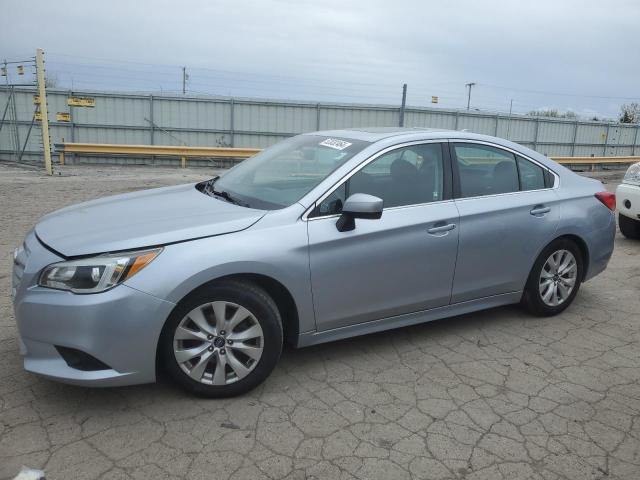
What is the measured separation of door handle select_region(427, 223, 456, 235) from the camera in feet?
12.9

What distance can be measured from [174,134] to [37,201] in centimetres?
1018

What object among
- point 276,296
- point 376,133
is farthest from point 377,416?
point 376,133

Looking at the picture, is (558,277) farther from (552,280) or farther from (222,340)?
(222,340)

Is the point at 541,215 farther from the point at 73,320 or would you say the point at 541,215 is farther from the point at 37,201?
the point at 37,201

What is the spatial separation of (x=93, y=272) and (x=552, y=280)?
11.8 ft

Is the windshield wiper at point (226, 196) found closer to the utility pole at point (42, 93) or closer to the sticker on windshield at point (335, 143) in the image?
the sticker on windshield at point (335, 143)

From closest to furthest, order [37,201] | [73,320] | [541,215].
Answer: [73,320], [541,215], [37,201]

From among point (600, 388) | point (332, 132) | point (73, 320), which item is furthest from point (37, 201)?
point (600, 388)

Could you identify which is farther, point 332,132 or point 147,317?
point 332,132

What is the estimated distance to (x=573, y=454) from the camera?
2.90 metres

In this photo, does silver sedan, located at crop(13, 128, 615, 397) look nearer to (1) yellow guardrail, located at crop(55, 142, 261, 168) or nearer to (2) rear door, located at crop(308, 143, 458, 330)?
(2) rear door, located at crop(308, 143, 458, 330)

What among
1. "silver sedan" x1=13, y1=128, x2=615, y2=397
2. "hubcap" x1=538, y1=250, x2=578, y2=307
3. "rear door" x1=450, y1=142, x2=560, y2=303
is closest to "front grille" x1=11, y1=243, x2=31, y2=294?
"silver sedan" x1=13, y1=128, x2=615, y2=397

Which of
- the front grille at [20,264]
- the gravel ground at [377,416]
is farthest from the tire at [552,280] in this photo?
the front grille at [20,264]

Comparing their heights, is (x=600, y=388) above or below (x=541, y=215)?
below
